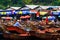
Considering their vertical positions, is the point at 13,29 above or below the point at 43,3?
above

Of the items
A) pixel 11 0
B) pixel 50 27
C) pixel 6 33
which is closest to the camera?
pixel 6 33

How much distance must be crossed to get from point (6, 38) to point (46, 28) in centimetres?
198

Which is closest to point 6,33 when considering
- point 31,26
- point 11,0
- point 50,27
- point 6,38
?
point 6,38

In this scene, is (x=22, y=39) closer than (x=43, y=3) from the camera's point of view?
Yes

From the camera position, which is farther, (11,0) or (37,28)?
(11,0)

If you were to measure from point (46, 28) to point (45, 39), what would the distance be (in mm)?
579

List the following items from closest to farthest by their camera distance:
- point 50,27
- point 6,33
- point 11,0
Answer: point 6,33
point 50,27
point 11,0

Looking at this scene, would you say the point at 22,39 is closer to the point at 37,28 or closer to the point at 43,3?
the point at 37,28

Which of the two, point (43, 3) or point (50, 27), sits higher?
point (50, 27)

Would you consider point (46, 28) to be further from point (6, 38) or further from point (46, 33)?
point (6, 38)

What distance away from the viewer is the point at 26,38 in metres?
14.1

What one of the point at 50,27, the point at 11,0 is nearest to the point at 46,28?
the point at 50,27

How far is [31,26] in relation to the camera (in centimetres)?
1455

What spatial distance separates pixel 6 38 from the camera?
14.1m
